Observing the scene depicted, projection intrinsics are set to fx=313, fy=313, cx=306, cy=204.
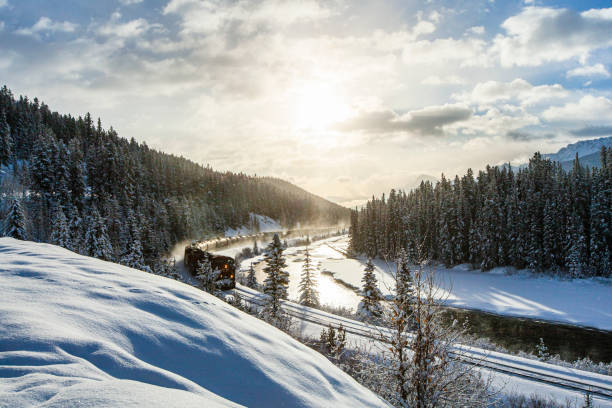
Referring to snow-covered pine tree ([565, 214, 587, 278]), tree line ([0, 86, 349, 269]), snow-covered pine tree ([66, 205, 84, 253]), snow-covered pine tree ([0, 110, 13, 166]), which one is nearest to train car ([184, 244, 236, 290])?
tree line ([0, 86, 349, 269])

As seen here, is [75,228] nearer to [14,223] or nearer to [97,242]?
[97,242]

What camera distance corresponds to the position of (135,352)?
4469 millimetres

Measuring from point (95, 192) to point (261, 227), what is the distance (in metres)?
85.7

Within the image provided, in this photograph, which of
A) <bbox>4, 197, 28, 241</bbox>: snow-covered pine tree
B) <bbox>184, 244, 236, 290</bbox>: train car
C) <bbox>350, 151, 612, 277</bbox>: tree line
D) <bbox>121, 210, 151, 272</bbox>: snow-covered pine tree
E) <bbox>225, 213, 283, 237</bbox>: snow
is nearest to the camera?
<bbox>4, 197, 28, 241</bbox>: snow-covered pine tree

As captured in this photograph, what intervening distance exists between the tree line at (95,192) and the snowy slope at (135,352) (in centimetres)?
3342

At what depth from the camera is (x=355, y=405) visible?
523 centimetres

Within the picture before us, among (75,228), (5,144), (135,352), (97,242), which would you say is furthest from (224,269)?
(5,144)

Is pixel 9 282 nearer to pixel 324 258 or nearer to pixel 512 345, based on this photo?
pixel 512 345

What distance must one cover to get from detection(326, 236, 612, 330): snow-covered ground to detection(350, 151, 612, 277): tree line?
2.82 metres

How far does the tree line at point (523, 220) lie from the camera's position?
46.9 meters

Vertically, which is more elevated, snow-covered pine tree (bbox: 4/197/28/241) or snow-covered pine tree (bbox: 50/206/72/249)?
snow-covered pine tree (bbox: 4/197/28/241)

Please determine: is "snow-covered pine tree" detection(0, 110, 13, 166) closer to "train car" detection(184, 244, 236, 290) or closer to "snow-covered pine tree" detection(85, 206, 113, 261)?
"snow-covered pine tree" detection(85, 206, 113, 261)

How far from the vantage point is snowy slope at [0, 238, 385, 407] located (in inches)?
127

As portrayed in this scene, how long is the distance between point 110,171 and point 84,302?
74767mm
